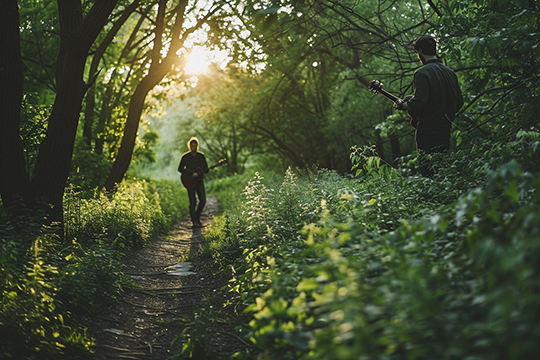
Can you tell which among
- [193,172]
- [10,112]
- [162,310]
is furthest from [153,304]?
[193,172]

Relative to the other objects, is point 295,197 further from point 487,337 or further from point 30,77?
point 30,77

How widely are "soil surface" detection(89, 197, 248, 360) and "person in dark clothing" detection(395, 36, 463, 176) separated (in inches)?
132

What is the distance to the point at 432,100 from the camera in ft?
19.3

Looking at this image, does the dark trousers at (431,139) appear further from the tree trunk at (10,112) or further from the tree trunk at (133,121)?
the tree trunk at (133,121)

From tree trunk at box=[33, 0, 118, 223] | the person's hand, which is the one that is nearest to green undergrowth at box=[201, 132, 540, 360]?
the person's hand

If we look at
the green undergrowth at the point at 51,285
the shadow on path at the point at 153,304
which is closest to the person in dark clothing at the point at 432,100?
the shadow on path at the point at 153,304

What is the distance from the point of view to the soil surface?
416cm

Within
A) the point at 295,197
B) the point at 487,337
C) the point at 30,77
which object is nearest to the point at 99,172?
the point at 30,77

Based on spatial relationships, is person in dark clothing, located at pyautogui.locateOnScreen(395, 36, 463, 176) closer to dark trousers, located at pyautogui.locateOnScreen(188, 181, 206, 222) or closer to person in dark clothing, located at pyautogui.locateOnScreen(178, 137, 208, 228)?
person in dark clothing, located at pyautogui.locateOnScreen(178, 137, 208, 228)

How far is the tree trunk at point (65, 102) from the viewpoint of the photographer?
6.66 m

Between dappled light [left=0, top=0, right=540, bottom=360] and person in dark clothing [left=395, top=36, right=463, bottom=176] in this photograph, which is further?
person in dark clothing [left=395, top=36, right=463, bottom=176]

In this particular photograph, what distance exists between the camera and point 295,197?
22.7 ft

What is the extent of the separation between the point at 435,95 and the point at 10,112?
566cm

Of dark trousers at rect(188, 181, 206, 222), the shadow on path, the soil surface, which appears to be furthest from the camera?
dark trousers at rect(188, 181, 206, 222)
